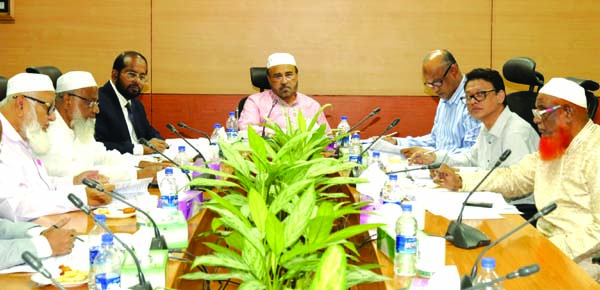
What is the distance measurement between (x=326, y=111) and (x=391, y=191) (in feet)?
10.5

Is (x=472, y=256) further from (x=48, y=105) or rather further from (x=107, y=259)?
(x=48, y=105)

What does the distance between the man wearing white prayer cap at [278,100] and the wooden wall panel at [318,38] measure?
1.85 feet

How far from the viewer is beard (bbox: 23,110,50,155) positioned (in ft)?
9.25

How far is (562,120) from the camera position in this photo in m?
2.69

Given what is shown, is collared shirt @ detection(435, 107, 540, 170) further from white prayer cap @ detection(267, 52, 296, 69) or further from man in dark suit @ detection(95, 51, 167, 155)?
man in dark suit @ detection(95, 51, 167, 155)

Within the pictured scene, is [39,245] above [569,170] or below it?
below

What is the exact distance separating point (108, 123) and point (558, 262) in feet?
10.5

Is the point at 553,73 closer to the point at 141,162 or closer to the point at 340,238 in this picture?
the point at 141,162

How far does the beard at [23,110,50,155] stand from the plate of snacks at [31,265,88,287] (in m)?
1.14

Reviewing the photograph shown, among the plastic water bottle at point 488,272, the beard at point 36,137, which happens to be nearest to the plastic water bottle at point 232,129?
the beard at point 36,137

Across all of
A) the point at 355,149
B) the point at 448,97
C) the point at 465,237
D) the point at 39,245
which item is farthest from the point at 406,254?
the point at 448,97

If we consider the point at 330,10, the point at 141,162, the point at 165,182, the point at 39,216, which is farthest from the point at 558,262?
the point at 330,10

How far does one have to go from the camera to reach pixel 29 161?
9.00ft

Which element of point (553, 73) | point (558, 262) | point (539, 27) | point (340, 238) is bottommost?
point (558, 262)
